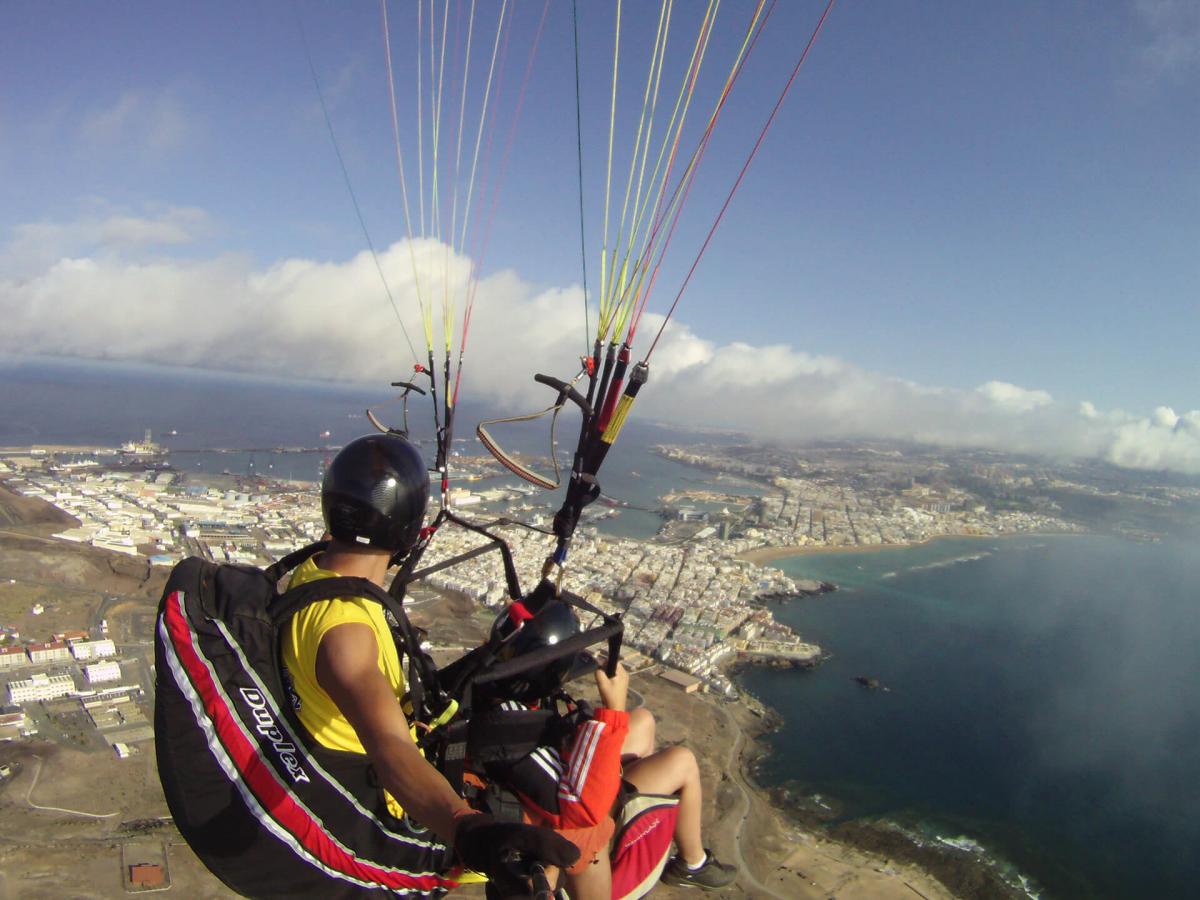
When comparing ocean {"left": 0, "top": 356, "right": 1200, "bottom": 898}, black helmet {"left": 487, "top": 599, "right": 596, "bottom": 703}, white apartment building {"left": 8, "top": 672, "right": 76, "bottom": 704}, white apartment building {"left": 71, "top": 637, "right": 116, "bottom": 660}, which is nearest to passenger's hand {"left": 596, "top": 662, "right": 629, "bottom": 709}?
black helmet {"left": 487, "top": 599, "right": 596, "bottom": 703}

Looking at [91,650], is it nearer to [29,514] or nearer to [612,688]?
[29,514]

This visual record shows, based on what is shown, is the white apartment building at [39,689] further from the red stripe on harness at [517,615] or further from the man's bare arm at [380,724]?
the man's bare arm at [380,724]

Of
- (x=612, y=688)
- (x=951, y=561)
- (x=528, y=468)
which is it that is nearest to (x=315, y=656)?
(x=612, y=688)

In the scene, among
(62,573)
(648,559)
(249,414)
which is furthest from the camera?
(249,414)

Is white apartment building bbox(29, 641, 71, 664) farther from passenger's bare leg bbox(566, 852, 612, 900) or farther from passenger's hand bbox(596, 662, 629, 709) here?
passenger's hand bbox(596, 662, 629, 709)

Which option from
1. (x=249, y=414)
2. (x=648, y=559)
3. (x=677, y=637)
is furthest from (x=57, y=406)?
(x=677, y=637)

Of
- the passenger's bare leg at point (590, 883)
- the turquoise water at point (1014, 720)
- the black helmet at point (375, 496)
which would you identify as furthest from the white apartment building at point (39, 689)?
the black helmet at point (375, 496)

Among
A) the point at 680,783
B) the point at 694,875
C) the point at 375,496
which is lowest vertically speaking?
the point at 694,875

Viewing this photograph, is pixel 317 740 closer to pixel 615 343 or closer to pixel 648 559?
pixel 615 343
